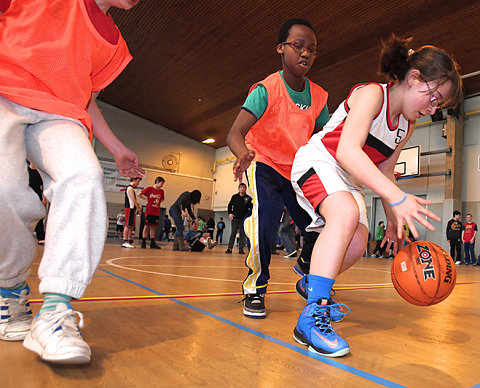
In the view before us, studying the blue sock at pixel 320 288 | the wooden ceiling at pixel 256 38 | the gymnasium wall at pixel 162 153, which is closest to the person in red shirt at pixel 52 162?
the blue sock at pixel 320 288

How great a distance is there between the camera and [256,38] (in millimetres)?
9703

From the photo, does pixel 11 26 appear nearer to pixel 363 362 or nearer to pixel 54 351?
pixel 54 351

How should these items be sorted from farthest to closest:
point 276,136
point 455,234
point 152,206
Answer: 1. point 455,234
2. point 152,206
3. point 276,136

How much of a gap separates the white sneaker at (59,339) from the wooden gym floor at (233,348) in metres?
0.04

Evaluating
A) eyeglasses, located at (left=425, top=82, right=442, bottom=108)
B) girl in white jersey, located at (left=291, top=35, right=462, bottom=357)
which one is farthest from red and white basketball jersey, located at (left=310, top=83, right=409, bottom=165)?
eyeglasses, located at (left=425, top=82, right=442, bottom=108)

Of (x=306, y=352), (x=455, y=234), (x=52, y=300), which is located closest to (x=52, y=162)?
(x=52, y=300)

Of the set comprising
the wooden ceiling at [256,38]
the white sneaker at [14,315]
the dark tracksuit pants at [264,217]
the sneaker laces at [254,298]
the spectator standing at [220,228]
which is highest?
the wooden ceiling at [256,38]

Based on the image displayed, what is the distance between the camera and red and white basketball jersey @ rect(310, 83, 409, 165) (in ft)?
5.07

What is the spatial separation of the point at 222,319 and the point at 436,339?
88cm

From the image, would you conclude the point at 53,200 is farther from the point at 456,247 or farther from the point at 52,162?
the point at 456,247

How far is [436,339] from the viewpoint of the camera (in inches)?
57.2

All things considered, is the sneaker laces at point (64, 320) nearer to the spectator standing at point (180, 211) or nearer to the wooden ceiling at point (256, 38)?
the spectator standing at point (180, 211)

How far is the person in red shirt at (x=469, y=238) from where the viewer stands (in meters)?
10.0

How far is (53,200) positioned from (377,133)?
4.29 ft
